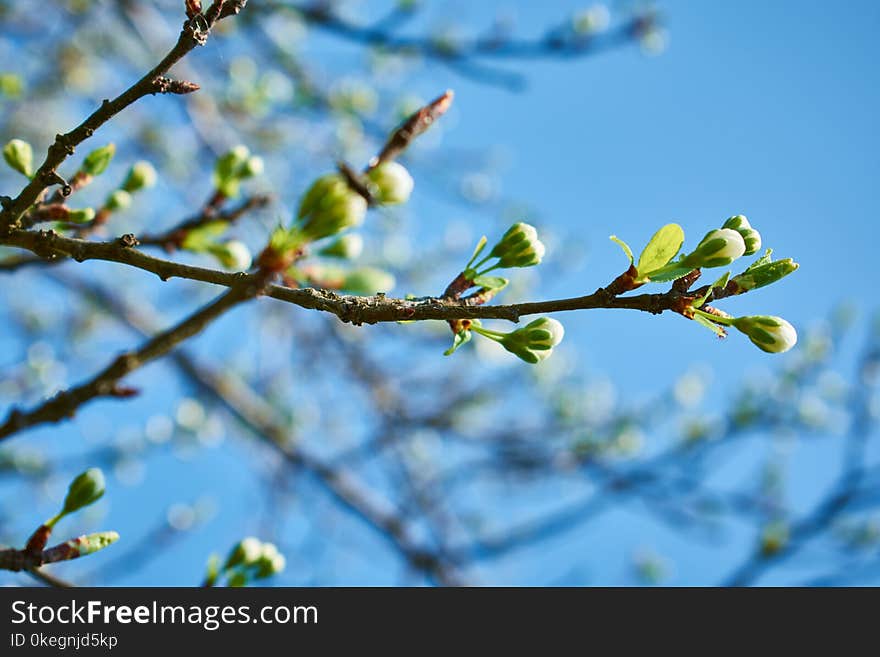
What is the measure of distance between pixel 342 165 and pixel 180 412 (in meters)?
4.62

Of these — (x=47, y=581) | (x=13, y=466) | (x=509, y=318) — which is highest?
(x=13, y=466)

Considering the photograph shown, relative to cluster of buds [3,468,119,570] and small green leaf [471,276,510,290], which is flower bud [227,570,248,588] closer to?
cluster of buds [3,468,119,570]

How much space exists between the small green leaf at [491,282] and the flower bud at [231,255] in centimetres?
70

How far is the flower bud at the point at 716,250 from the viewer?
4.56 feet

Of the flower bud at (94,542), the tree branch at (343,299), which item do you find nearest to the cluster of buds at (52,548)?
the flower bud at (94,542)

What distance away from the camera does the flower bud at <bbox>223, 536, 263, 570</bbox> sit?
189 cm

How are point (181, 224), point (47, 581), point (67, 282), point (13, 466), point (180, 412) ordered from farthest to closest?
point (180, 412) < point (67, 282) < point (13, 466) < point (181, 224) < point (47, 581)

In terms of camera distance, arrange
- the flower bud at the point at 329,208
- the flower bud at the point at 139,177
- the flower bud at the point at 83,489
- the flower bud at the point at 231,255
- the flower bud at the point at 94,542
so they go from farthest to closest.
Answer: the flower bud at the point at 139,177 < the flower bud at the point at 231,255 < the flower bud at the point at 83,489 < the flower bud at the point at 94,542 < the flower bud at the point at 329,208

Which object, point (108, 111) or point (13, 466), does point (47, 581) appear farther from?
point (13, 466)

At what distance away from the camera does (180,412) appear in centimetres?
537

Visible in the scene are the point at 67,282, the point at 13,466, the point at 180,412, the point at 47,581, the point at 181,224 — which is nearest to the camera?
the point at 47,581

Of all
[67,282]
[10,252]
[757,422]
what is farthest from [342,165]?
[757,422]

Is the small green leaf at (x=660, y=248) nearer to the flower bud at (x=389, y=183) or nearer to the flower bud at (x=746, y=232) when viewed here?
the flower bud at (x=746, y=232)

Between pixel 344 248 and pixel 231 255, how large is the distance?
1.06 ft
